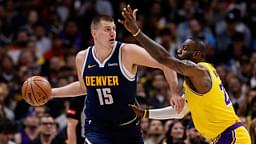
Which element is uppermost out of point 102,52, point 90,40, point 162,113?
point 102,52

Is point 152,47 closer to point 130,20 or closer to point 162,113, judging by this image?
point 130,20

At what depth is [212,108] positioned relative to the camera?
7324 mm

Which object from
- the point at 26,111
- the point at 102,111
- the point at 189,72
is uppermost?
the point at 189,72

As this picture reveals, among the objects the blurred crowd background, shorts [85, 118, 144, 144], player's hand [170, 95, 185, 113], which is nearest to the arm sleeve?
shorts [85, 118, 144, 144]

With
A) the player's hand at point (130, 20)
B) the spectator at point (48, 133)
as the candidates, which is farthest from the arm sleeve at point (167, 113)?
the spectator at point (48, 133)

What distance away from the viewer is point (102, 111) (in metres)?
7.78

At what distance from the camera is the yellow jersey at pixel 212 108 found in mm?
7285

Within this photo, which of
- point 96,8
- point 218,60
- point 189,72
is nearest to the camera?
point 189,72

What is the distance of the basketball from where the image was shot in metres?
8.09

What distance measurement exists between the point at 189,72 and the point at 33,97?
1.96 meters

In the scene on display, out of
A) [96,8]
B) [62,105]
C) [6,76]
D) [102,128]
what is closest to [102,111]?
[102,128]

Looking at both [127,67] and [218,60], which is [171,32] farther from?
[127,67]

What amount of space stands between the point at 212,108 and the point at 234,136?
14.1 inches

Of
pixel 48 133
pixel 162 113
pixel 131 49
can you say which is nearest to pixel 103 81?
pixel 131 49
